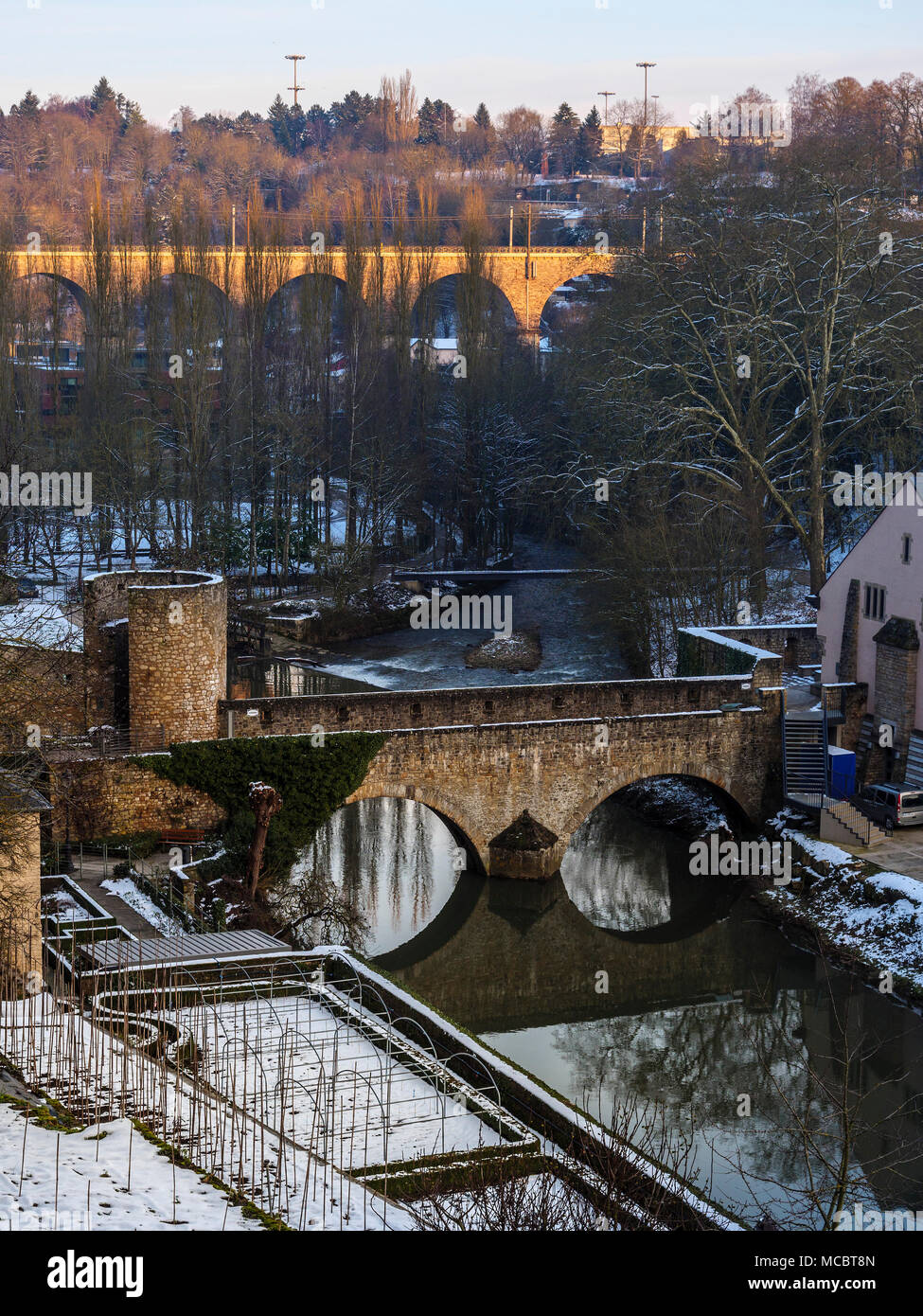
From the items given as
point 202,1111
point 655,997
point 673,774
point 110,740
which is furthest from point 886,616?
point 202,1111

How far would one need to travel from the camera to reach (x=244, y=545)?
43.5 m

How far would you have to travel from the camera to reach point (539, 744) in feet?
76.7

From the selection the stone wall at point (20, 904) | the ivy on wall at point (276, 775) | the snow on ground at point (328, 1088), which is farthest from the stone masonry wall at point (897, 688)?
the stone wall at point (20, 904)

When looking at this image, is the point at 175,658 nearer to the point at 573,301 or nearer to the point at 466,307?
the point at 466,307

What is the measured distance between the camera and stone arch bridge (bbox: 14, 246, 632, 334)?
48.3 metres

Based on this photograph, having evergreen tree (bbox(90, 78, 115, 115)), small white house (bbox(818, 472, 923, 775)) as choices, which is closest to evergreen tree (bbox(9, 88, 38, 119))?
evergreen tree (bbox(90, 78, 115, 115))

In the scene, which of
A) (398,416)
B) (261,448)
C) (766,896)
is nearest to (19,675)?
(766,896)

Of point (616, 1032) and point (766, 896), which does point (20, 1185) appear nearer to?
point (616, 1032)

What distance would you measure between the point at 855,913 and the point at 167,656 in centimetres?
976

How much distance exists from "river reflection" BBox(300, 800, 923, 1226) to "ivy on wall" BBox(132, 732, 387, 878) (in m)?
1.68

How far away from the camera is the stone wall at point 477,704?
22.3m

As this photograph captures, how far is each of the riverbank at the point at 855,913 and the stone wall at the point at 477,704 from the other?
2721 mm

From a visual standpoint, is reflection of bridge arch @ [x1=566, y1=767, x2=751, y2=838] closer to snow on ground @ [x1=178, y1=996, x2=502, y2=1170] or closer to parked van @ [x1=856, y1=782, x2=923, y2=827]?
parked van @ [x1=856, y1=782, x2=923, y2=827]

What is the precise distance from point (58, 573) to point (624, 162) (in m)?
80.2
